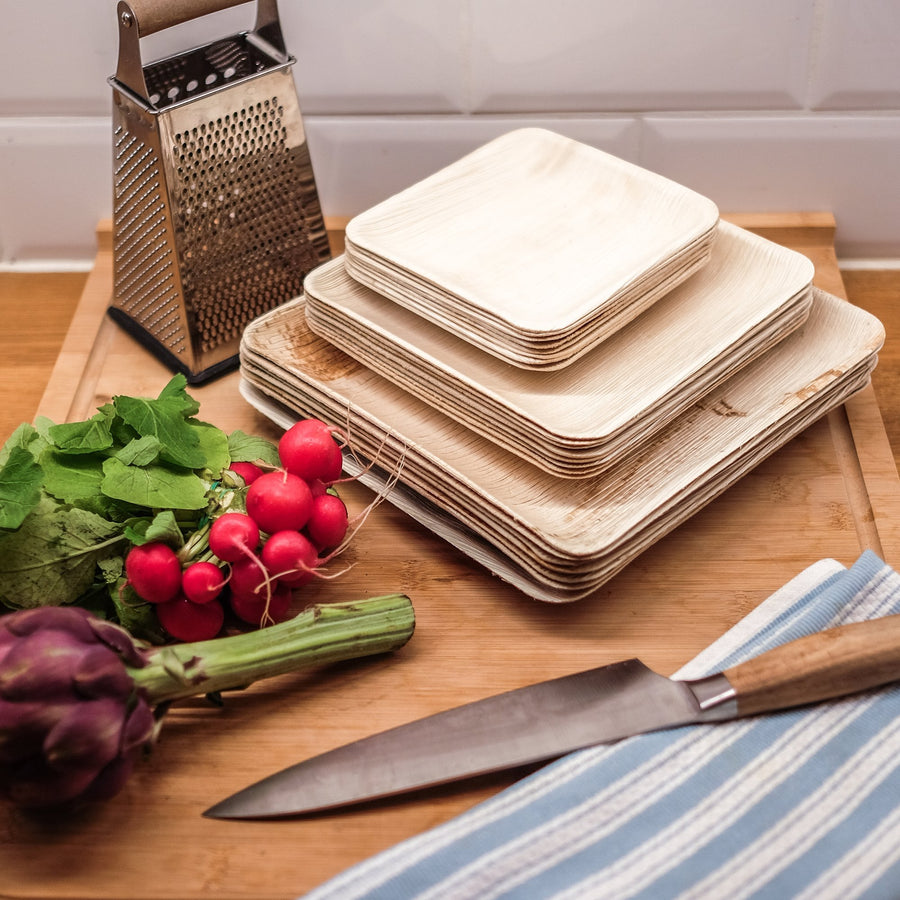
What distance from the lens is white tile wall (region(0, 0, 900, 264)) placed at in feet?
3.24

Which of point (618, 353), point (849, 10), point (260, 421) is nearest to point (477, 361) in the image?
point (618, 353)

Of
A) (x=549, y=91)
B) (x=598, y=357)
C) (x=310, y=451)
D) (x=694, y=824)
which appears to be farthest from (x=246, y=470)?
(x=549, y=91)

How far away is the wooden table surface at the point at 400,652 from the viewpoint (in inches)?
24.2

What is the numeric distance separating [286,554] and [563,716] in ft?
0.68

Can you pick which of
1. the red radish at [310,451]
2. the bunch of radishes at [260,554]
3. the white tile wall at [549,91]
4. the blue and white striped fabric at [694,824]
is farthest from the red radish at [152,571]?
the white tile wall at [549,91]

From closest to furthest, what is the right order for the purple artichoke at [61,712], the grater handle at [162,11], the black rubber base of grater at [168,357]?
the purple artichoke at [61,712]
the grater handle at [162,11]
the black rubber base of grater at [168,357]

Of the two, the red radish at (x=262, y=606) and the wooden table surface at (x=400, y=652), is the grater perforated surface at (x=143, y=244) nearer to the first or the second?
the wooden table surface at (x=400, y=652)

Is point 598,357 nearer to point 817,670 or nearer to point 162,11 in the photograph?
point 817,670

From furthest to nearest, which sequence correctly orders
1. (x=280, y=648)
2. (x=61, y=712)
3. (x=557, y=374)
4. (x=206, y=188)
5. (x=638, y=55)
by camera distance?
(x=638, y=55) < (x=206, y=188) < (x=557, y=374) < (x=280, y=648) < (x=61, y=712)

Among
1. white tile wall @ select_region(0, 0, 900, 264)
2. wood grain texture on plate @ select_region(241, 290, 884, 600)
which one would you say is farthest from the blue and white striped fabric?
white tile wall @ select_region(0, 0, 900, 264)

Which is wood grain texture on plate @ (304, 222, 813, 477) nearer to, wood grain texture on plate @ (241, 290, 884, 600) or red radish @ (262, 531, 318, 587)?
wood grain texture on plate @ (241, 290, 884, 600)

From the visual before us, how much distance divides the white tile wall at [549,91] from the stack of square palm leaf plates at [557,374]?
0.16 meters

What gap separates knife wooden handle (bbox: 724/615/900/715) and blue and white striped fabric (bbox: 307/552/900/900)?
13 mm

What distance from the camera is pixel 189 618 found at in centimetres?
70
